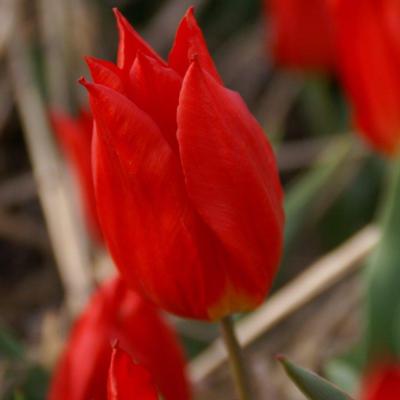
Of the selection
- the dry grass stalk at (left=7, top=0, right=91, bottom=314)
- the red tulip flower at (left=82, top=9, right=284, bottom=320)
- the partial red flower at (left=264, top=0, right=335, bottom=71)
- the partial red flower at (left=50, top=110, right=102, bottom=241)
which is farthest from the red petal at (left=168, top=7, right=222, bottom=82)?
the partial red flower at (left=264, top=0, right=335, bottom=71)

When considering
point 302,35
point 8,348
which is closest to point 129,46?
point 8,348

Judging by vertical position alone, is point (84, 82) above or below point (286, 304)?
above

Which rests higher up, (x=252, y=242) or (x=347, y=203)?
(x=252, y=242)

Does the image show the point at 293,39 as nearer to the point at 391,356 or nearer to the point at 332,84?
the point at 332,84

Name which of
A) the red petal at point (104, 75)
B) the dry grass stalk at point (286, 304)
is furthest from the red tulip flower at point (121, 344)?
the dry grass stalk at point (286, 304)

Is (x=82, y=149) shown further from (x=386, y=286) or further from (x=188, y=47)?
(x=188, y=47)

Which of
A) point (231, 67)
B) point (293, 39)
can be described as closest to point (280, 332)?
point (293, 39)

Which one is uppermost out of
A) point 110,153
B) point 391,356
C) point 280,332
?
point 110,153

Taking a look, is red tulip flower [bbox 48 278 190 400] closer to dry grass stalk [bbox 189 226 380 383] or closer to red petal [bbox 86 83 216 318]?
red petal [bbox 86 83 216 318]
